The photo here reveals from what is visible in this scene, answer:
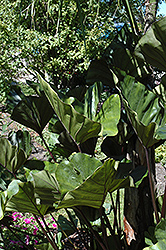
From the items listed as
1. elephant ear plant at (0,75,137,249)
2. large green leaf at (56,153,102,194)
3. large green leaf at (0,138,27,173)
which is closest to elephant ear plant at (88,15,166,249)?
elephant ear plant at (0,75,137,249)

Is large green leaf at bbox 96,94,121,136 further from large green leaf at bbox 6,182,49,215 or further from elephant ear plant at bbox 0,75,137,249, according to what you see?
large green leaf at bbox 6,182,49,215

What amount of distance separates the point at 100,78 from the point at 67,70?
403cm

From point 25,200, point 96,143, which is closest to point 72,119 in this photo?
point 25,200

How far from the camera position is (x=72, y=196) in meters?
0.84

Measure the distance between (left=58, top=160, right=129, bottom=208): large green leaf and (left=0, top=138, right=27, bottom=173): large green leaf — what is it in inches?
15.8

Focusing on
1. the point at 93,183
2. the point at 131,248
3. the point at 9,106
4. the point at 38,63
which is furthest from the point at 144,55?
the point at 38,63

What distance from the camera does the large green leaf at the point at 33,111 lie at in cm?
125

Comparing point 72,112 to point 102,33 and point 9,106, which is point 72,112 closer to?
point 9,106

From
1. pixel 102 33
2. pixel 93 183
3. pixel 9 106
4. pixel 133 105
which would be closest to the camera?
pixel 93 183

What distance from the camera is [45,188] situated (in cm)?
91

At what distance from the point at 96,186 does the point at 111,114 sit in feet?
1.32

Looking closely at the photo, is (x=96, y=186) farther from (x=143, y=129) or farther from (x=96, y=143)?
(x=96, y=143)

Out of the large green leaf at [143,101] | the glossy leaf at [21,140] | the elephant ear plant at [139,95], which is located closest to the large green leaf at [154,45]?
the elephant ear plant at [139,95]

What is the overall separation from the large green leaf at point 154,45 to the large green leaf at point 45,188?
542 millimetres
